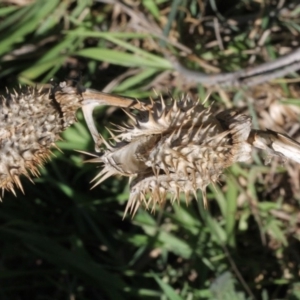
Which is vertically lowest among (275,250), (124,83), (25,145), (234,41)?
(275,250)

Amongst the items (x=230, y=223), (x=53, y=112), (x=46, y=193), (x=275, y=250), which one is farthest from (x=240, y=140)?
(x=46, y=193)

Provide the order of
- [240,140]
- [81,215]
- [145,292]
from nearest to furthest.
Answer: [240,140]
[145,292]
[81,215]

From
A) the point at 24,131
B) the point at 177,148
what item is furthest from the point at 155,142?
the point at 24,131

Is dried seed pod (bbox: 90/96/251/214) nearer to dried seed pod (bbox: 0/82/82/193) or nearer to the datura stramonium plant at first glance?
the datura stramonium plant

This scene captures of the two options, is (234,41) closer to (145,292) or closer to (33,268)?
(145,292)

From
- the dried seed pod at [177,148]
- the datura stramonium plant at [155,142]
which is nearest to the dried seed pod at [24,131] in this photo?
the datura stramonium plant at [155,142]

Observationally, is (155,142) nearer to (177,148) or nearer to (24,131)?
(177,148)

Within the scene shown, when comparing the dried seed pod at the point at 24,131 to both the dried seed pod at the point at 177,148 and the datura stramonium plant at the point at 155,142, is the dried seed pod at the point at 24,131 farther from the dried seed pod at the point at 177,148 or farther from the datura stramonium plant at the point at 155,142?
the dried seed pod at the point at 177,148
